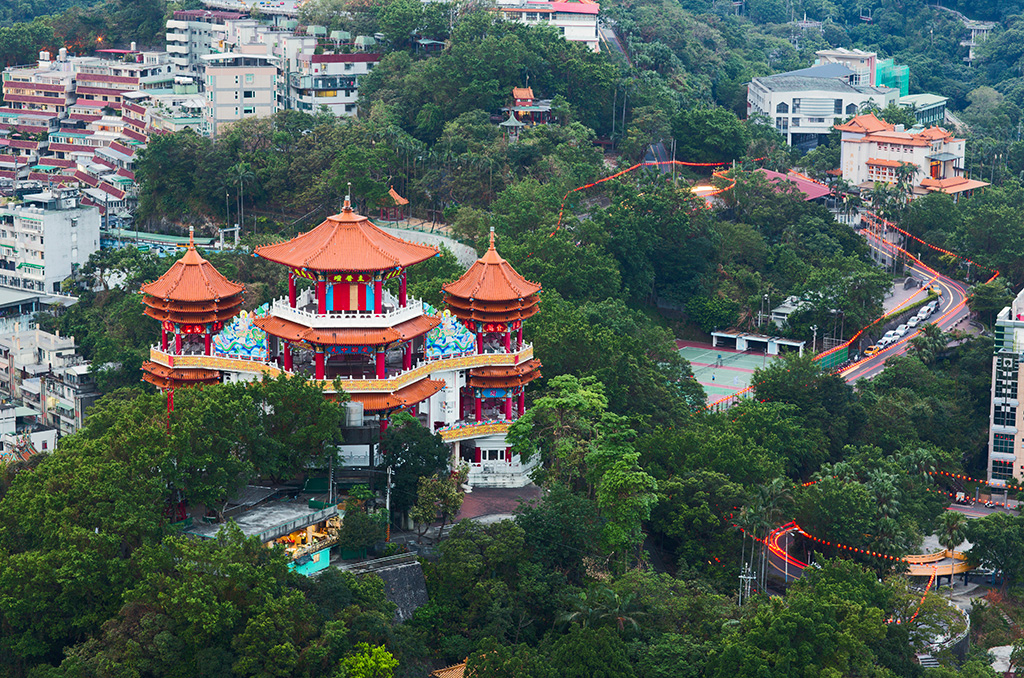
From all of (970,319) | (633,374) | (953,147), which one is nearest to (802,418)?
(633,374)

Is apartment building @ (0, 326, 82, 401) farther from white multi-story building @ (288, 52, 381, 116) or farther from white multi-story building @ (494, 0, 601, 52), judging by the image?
white multi-story building @ (494, 0, 601, 52)

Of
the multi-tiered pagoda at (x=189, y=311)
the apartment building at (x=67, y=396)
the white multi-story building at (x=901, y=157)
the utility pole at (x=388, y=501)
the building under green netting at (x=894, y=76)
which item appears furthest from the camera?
the building under green netting at (x=894, y=76)

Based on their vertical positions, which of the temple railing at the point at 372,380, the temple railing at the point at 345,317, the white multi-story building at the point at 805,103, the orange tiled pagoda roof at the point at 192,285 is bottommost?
the temple railing at the point at 372,380

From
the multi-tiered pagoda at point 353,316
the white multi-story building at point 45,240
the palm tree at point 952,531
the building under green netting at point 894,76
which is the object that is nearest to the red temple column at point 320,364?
the multi-tiered pagoda at point 353,316

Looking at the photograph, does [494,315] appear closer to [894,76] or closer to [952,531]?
[952,531]

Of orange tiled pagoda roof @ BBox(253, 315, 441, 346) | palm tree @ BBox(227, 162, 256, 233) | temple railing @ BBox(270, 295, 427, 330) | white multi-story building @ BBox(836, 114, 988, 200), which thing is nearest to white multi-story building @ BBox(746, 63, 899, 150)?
white multi-story building @ BBox(836, 114, 988, 200)

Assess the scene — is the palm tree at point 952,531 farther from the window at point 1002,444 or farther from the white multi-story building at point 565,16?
the white multi-story building at point 565,16
